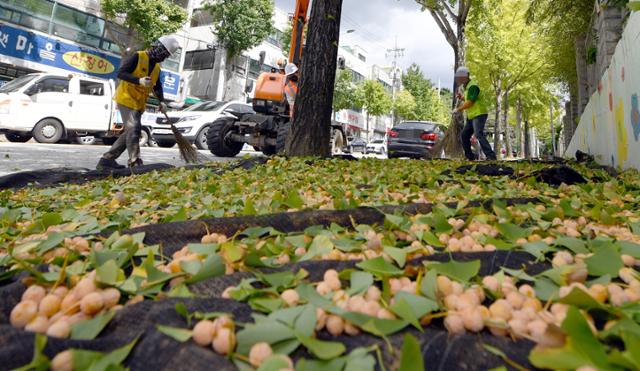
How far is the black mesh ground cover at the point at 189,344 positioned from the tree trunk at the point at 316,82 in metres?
5.49

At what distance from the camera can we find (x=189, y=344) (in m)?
0.87

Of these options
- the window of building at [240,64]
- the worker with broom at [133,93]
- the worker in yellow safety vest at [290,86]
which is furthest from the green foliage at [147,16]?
the worker with broom at [133,93]

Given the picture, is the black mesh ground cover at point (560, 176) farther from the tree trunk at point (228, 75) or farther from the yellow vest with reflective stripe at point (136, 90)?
the tree trunk at point (228, 75)

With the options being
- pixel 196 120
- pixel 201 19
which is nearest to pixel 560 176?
pixel 196 120

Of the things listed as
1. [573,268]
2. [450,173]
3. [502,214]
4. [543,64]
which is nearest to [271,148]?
[450,173]

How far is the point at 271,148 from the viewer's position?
9039 mm

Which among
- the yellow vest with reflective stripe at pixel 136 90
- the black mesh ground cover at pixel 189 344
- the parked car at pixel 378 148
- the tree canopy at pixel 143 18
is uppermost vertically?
the tree canopy at pixel 143 18

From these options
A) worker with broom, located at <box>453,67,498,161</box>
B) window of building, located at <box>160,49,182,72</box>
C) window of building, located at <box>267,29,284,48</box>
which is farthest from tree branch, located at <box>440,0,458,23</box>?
window of building, located at <box>267,29,284,48</box>

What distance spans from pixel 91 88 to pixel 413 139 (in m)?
9.41

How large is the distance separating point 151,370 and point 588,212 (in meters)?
2.15

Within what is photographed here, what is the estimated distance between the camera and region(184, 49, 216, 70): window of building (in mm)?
31672

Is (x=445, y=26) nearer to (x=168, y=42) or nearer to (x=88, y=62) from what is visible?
(x=168, y=42)

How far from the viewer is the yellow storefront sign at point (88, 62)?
68.6 ft

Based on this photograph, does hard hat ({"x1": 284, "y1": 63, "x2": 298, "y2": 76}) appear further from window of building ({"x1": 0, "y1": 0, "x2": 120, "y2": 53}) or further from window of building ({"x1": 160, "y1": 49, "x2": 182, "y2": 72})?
window of building ({"x1": 160, "y1": 49, "x2": 182, "y2": 72})
